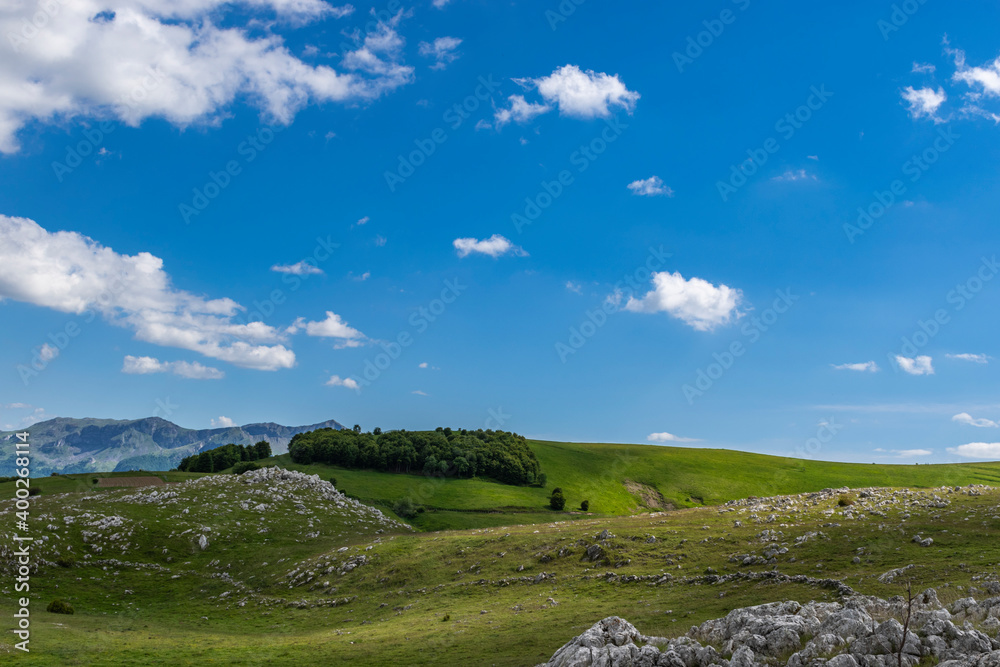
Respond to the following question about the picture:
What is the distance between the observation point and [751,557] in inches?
1655

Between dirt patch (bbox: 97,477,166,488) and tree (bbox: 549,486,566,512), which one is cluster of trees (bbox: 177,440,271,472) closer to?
dirt patch (bbox: 97,477,166,488)

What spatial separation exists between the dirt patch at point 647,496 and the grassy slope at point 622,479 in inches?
66.0

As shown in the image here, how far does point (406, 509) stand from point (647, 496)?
6766cm

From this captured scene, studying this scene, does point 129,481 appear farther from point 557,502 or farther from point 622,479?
point 622,479

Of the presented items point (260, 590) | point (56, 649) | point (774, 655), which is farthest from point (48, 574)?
point (774, 655)

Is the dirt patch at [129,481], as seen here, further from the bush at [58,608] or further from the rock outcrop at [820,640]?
the rock outcrop at [820,640]

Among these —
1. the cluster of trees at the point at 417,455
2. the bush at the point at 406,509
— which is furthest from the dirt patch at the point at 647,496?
the bush at the point at 406,509

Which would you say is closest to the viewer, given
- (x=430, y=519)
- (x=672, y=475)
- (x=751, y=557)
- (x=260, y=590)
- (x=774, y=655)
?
(x=774, y=655)

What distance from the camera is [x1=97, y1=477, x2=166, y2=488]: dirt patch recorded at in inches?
3650

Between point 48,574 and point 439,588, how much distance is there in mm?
42112

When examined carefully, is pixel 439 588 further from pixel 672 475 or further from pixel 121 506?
pixel 672 475

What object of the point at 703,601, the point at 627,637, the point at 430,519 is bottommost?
the point at 430,519

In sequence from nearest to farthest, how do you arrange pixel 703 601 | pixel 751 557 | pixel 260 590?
pixel 703 601
pixel 751 557
pixel 260 590

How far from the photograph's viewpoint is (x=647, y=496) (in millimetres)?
132750
